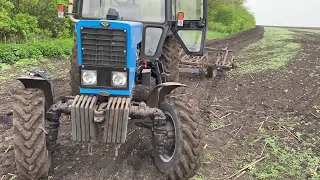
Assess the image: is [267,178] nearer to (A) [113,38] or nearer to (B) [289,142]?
(B) [289,142]

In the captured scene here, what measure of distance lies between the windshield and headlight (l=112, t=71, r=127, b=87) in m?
1.34

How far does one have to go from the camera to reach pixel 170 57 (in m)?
6.57

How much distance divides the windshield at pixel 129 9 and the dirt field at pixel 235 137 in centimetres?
152

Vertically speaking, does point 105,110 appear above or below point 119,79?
below

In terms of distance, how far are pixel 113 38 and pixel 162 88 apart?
0.82 meters

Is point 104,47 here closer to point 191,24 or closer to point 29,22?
point 191,24

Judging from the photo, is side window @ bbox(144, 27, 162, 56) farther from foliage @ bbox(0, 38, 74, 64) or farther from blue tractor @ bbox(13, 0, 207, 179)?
foliage @ bbox(0, 38, 74, 64)

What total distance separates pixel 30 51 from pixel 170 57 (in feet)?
21.2

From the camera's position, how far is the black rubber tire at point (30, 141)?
12.3 ft

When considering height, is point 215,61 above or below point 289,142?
above

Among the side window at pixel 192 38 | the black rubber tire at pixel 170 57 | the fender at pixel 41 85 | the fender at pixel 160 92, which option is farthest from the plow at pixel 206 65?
the fender at pixel 41 85

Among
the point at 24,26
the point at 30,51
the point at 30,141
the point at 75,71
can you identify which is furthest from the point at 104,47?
the point at 24,26

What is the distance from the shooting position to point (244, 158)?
4859 millimetres

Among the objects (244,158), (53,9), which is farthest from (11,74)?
(53,9)
